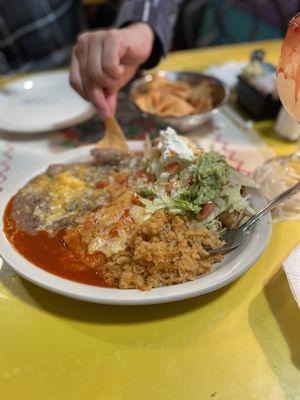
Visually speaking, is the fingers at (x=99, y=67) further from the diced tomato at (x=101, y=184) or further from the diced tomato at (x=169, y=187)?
the diced tomato at (x=169, y=187)

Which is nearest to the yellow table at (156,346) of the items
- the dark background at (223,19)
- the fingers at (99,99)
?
the fingers at (99,99)

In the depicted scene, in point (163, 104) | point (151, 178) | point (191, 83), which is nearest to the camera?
point (151, 178)

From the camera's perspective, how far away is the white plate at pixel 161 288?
2.88 feet

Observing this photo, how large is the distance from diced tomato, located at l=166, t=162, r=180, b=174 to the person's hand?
0.41m

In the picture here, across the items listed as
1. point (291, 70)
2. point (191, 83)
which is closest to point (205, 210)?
point (291, 70)

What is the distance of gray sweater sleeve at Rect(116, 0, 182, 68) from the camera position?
1.74m

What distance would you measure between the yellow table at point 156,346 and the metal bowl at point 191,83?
0.74m

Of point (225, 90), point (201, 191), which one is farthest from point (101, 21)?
point (201, 191)

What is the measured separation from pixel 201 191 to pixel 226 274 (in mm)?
242

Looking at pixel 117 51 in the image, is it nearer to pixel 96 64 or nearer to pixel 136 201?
pixel 96 64

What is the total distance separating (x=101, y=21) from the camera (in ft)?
11.6

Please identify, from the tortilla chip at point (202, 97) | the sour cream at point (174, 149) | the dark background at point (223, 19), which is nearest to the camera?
the sour cream at point (174, 149)

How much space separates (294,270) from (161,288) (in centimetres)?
34

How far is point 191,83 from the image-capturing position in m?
A: 1.88
